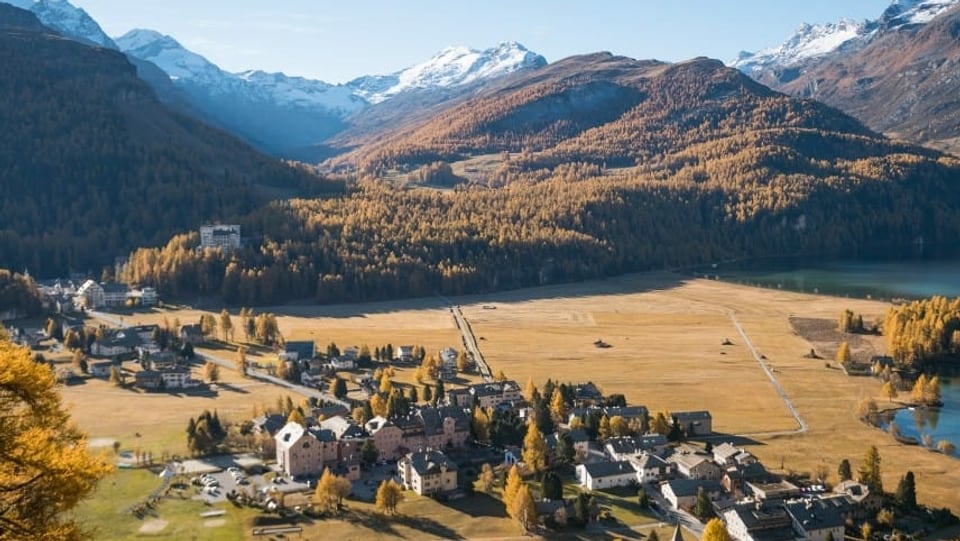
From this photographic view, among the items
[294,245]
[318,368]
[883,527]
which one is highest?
[294,245]

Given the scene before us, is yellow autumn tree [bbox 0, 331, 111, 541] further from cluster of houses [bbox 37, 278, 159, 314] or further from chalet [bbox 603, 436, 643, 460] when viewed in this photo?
cluster of houses [bbox 37, 278, 159, 314]

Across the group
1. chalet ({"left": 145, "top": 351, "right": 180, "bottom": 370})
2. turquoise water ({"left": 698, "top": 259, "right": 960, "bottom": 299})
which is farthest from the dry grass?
turquoise water ({"left": 698, "top": 259, "right": 960, "bottom": 299})

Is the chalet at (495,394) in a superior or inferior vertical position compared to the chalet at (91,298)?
inferior

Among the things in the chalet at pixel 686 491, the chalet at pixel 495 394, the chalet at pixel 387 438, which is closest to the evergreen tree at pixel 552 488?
the chalet at pixel 686 491

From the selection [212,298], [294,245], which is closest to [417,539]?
[212,298]

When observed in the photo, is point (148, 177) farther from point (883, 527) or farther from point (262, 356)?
point (883, 527)

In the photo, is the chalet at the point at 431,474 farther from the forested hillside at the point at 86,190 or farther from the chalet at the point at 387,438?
the forested hillside at the point at 86,190
